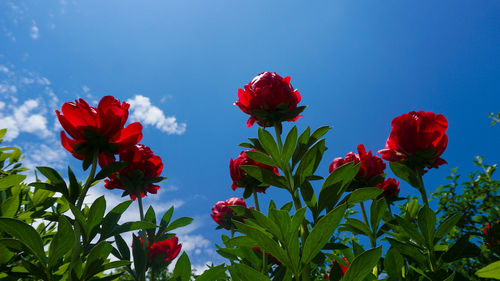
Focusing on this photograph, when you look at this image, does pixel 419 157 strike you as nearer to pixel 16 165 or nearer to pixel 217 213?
pixel 217 213

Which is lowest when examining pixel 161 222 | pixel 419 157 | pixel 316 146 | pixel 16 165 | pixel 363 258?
pixel 363 258

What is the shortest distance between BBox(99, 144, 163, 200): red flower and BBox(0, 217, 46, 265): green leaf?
0.51 m

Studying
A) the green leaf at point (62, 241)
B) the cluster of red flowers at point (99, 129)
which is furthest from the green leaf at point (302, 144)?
the green leaf at point (62, 241)

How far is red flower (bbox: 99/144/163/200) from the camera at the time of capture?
1.18m

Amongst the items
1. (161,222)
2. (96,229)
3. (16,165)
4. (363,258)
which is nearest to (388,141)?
(363,258)

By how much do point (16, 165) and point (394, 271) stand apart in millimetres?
1836

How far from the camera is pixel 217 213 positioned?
2.26 m

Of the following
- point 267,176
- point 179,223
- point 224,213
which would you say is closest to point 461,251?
point 267,176

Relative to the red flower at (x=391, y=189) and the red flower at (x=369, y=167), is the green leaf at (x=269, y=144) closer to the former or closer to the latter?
the red flower at (x=369, y=167)

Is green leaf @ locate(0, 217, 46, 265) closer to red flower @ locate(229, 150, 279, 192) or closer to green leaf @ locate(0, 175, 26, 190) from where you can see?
green leaf @ locate(0, 175, 26, 190)

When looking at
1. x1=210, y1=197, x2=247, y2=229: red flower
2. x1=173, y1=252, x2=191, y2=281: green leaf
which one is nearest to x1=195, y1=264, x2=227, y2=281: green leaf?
x1=173, y1=252, x2=191, y2=281: green leaf

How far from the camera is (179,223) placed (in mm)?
1164

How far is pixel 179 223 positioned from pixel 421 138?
1.03 m

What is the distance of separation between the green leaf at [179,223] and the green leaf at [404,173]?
0.82 meters
